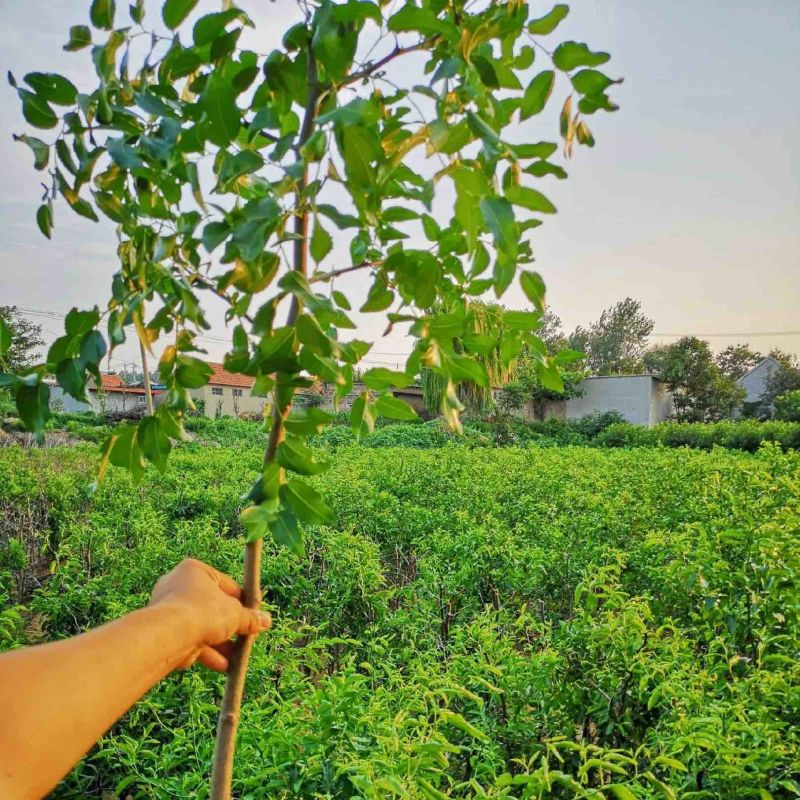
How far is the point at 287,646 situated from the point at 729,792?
180 centimetres

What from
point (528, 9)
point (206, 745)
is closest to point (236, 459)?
point (206, 745)

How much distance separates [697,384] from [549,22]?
3613cm

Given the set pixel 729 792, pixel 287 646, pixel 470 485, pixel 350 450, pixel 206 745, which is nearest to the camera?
pixel 729 792

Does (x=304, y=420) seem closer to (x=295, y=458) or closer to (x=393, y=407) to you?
(x=295, y=458)

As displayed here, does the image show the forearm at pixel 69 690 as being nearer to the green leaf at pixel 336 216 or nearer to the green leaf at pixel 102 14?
the green leaf at pixel 336 216

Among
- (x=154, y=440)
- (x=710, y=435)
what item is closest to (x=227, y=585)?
(x=154, y=440)

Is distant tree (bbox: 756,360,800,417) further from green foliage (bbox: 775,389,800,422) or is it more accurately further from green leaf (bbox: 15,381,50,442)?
green leaf (bbox: 15,381,50,442)

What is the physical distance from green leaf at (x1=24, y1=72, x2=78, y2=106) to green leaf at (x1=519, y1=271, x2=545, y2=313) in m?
0.63

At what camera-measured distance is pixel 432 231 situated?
88 cm

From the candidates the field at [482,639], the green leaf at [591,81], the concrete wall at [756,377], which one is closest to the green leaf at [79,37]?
the green leaf at [591,81]

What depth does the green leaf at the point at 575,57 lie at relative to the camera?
77 cm

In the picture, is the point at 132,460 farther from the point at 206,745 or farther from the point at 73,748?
the point at 206,745

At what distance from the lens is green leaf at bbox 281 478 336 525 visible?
30.7 inches

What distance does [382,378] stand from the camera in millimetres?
950
